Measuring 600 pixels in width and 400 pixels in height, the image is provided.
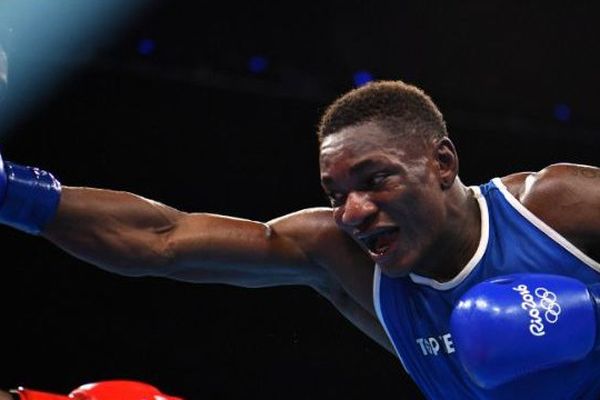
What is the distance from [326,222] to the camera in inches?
92.9

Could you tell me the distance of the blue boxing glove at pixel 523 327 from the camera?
1.90 meters

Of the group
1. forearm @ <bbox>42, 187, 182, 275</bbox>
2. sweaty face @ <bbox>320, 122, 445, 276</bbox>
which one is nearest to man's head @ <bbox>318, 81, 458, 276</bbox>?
sweaty face @ <bbox>320, 122, 445, 276</bbox>

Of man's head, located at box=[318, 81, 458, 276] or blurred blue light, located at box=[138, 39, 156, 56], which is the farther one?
blurred blue light, located at box=[138, 39, 156, 56]

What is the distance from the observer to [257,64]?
16.2 ft

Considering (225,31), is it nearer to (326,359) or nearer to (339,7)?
(339,7)

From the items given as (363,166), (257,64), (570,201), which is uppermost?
(363,166)

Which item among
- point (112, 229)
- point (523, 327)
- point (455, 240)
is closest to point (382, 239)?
point (455, 240)

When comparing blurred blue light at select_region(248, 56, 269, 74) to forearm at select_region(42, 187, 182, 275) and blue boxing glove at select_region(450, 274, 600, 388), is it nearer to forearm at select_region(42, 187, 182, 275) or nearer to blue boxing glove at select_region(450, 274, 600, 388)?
forearm at select_region(42, 187, 182, 275)

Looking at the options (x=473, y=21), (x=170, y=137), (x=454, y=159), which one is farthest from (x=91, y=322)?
(x=454, y=159)

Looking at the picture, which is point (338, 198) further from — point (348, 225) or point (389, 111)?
point (389, 111)

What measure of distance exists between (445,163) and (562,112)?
11.7 ft

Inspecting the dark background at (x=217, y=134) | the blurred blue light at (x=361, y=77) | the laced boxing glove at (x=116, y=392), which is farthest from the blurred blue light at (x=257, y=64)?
the laced boxing glove at (x=116, y=392)

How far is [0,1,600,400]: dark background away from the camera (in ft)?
15.0

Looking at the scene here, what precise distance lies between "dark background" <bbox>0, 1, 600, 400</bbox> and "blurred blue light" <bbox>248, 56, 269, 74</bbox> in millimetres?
22
